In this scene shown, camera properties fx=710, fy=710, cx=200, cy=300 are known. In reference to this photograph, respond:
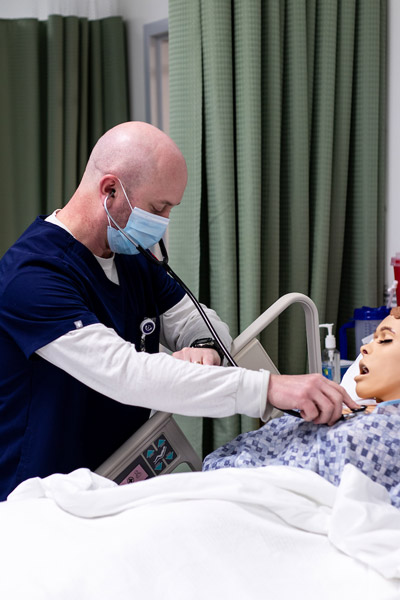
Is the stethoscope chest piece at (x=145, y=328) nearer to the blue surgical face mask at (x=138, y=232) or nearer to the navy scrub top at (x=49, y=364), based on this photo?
the navy scrub top at (x=49, y=364)

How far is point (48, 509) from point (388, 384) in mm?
769

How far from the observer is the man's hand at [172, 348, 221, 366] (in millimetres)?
1585

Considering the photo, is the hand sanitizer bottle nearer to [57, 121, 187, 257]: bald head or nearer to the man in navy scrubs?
the man in navy scrubs

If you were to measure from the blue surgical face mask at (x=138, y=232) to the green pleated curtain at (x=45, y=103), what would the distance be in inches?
52.9

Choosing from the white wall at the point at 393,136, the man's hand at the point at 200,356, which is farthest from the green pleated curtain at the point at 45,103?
the man's hand at the point at 200,356

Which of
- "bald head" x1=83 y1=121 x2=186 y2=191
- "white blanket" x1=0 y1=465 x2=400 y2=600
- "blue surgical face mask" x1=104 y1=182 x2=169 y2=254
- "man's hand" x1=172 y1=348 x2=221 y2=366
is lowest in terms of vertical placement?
"white blanket" x1=0 y1=465 x2=400 y2=600

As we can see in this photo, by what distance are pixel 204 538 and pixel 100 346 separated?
1.60 ft

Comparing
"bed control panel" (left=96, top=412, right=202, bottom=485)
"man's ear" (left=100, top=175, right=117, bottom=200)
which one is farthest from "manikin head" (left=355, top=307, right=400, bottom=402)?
"man's ear" (left=100, top=175, right=117, bottom=200)

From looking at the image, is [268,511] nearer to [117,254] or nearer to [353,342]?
[117,254]

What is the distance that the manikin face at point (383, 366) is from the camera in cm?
152

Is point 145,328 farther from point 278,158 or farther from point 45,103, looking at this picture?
point 45,103

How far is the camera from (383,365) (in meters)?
1.53

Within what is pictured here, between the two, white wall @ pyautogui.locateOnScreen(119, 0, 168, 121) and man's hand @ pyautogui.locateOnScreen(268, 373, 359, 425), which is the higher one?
white wall @ pyautogui.locateOnScreen(119, 0, 168, 121)

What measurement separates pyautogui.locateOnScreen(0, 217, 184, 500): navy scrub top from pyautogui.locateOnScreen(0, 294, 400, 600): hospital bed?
326 mm
